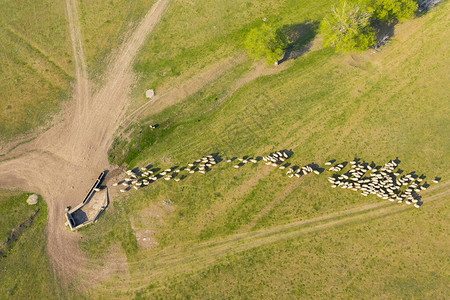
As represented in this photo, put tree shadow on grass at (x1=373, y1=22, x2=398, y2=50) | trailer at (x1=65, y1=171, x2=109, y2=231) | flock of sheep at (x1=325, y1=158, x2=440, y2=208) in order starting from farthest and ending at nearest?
tree shadow on grass at (x1=373, y1=22, x2=398, y2=50) < trailer at (x1=65, y1=171, x2=109, y2=231) < flock of sheep at (x1=325, y1=158, x2=440, y2=208)

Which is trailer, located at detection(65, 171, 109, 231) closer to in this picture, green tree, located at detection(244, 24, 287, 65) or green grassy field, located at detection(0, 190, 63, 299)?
green grassy field, located at detection(0, 190, 63, 299)

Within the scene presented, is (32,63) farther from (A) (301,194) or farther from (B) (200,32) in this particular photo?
(A) (301,194)

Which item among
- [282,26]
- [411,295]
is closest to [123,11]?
[282,26]

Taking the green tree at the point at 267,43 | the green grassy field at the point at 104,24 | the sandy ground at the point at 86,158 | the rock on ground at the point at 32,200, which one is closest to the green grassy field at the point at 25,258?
the rock on ground at the point at 32,200

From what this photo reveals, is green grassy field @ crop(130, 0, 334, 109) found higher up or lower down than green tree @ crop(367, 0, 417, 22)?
higher up

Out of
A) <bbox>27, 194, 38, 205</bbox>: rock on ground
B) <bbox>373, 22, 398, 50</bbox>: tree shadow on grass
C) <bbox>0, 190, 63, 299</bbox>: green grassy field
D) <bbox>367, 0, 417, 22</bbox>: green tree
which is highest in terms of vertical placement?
<bbox>367, 0, 417, 22</bbox>: green tree

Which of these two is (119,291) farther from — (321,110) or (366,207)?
(321,110)

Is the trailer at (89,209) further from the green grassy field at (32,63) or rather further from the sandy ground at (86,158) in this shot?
the green grassy field at (32,63)

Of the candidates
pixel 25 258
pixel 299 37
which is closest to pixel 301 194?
pixel 299 37

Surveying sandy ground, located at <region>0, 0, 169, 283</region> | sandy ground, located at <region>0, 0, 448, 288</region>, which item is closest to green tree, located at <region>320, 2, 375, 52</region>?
sandy ground, located at <region>0, 0, 448, 288</region>
